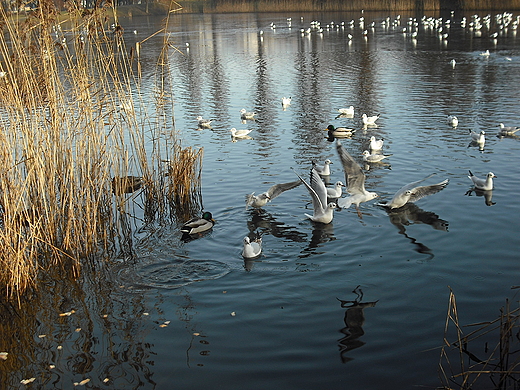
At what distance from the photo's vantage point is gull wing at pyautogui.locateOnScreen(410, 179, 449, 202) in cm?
1051

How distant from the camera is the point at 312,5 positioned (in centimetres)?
6397

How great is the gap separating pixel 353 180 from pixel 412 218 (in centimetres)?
122

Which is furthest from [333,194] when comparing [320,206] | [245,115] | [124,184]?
[245,115]

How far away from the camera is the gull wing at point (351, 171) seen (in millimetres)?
10461

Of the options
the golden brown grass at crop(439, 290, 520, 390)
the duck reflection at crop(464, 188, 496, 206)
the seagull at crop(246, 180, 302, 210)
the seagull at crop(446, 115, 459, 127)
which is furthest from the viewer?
the seagull at crop(446, 115, 459, 127)

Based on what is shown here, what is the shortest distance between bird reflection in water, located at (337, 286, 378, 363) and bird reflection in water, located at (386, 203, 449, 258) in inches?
92.1

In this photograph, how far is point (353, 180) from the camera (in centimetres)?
1059

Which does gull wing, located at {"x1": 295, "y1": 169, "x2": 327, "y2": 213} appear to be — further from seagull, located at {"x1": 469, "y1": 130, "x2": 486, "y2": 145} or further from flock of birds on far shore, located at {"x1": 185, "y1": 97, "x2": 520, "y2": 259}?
seagull, located at {"x1": 469, "y1": 130, "x2": 486, "y2": 145}

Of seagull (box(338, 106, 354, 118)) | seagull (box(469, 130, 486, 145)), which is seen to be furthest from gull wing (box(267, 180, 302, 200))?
seagull (box(338, 106, 354, 118))

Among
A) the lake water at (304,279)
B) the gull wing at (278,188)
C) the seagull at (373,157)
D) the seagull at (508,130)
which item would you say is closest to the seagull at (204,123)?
the lake water at (304,279)

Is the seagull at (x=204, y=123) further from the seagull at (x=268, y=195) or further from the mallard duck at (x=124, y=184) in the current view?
the seagull at (x=268, y=195)

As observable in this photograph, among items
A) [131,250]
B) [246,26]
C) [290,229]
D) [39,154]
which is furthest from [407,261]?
→ [246,26]

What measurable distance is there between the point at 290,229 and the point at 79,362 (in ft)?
15.3

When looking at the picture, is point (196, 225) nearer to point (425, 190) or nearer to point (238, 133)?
point (425, 190)
